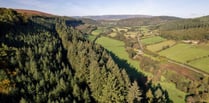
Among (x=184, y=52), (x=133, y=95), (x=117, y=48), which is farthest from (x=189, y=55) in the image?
(x=133, y=95)

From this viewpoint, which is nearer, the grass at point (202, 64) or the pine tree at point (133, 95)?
the pine tree at point (133, 95)

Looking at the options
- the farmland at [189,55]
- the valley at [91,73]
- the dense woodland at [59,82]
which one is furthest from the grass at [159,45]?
the dense woodland at [59,82]

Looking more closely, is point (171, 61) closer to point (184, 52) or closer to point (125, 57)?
point (184, 52)

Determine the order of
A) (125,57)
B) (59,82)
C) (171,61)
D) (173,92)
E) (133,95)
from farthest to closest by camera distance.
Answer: (125,57) → (171,61) → (173,92) → (59,82) → (133,95)

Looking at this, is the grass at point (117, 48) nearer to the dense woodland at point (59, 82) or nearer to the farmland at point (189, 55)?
the farmland at point (189, 55)

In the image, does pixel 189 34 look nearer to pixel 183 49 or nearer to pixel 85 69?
pixel 183 49

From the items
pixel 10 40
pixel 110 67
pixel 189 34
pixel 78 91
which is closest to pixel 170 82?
pixel 110 67
